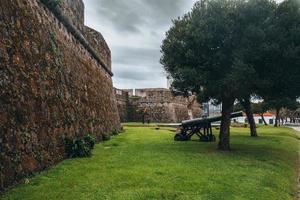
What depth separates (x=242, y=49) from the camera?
12.6 metres

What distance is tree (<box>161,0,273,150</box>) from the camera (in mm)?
12531

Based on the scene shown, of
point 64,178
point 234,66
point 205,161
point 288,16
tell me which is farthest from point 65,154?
point 288,16

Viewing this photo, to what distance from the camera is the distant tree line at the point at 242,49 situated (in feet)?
41.1

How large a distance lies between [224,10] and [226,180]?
7198mm

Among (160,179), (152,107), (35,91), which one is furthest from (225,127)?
(152,107)

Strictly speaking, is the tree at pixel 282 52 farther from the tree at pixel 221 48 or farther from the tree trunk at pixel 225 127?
the tree trunk at pixel 225 127

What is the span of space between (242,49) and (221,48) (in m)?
0.89

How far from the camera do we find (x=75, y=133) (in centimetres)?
1141

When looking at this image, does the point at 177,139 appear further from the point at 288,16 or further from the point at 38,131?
the point at 38,131

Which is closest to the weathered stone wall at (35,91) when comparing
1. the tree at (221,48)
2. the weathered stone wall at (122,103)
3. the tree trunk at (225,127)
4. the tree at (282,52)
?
the tree at (221,48)

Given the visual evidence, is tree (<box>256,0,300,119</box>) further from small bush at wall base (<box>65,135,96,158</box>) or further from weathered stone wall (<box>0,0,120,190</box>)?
weathered stone wall (<box>0,0,120,190</box>)

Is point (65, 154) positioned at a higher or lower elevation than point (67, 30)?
lower

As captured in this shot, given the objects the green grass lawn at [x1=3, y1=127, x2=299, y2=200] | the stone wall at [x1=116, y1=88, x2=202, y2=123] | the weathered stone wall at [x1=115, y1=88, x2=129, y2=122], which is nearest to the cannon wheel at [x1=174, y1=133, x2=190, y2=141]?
the green grass lawn at [x1=3, y1=127, x2=299, y2=200]

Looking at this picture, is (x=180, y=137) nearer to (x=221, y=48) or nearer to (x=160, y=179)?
(x=221, y=48)
